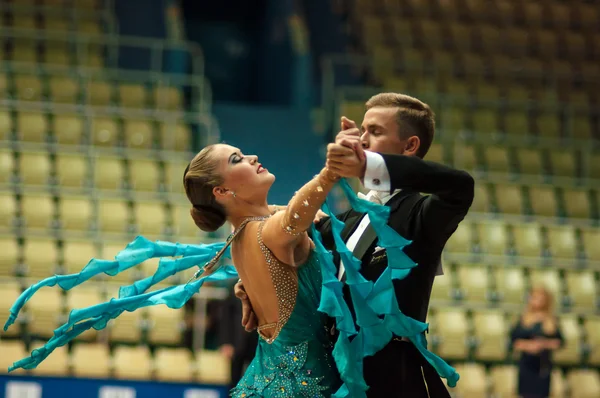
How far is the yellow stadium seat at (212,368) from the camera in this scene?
22.2 feet

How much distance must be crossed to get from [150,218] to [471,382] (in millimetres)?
2917

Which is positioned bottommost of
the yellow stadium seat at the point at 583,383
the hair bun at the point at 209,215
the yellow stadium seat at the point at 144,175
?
the yellow stadium seat at the point at 583,383

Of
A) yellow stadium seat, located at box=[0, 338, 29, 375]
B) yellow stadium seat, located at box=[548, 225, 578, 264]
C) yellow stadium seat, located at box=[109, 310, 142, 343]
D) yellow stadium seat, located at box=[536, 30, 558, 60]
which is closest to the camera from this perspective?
yellow stadium seat, located at box=[0, 338, 29, 375]

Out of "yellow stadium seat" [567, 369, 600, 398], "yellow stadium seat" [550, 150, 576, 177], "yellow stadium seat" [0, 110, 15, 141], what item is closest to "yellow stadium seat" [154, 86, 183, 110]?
"yellow stadium seat" [0, 110, 15, 141]

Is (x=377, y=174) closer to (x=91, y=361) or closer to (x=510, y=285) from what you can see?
(x=91, y=361)

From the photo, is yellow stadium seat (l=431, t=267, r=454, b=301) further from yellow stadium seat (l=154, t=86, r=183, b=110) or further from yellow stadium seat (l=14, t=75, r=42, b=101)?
yellow stadium seat (l=14, t=75, r=42, b=101)

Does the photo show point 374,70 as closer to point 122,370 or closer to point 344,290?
point 122,370

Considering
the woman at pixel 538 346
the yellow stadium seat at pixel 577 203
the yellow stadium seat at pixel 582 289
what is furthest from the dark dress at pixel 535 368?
the yellow stadium seat at pixel 577 203

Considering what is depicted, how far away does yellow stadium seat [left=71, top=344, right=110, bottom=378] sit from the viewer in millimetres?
6738

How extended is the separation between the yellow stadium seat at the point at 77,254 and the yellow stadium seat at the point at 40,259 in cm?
10

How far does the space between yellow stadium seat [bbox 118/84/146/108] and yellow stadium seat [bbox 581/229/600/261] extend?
443cm

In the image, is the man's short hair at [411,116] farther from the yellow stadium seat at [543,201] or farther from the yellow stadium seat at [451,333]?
the yellow stadium seat at [543,201]

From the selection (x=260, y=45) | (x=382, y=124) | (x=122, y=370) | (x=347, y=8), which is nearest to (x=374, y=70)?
(x=347, y=8)

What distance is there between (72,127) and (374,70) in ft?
11.3
